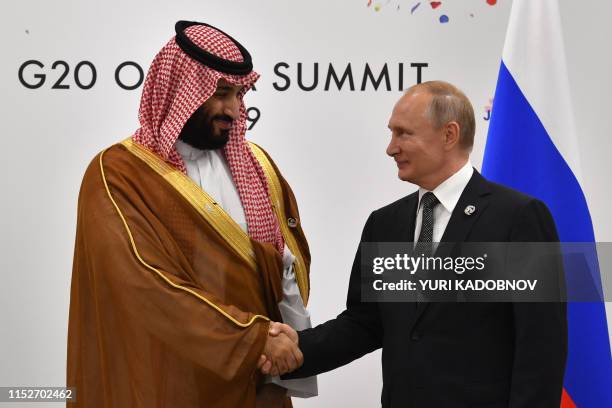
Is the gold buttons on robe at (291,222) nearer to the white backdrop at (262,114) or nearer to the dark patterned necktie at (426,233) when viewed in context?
the dark patterned necktie at (426,233)

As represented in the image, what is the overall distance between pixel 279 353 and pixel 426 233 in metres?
0.64

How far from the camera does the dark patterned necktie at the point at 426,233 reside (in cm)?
274

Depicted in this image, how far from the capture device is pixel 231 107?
312 centimetres

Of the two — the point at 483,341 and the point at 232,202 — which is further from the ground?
the point at 232,202

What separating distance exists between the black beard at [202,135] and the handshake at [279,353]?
2.17 ft

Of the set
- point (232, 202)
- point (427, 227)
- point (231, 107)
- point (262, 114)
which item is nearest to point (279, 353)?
point (232, 202)

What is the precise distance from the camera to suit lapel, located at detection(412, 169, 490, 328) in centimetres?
268

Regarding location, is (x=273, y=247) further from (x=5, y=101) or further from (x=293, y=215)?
(x=5, y=101)

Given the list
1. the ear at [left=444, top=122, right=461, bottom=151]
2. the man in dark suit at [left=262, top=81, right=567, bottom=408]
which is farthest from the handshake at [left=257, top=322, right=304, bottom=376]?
the ear at [left=444, top=122, right=461, bottom=151]

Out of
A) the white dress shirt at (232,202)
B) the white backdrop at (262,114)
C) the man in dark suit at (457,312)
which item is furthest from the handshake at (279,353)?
the white backdrop at (262,114)

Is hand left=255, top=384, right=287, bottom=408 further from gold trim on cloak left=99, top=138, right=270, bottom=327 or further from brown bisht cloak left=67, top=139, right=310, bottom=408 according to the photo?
gold trim on cloak left=99, top=138, right=270, bottom=327

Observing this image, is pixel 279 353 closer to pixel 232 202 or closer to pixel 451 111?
pixel 232 202

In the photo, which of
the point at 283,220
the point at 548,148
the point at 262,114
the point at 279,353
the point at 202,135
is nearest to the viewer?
the point at 279,353

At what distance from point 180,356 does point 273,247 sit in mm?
491
